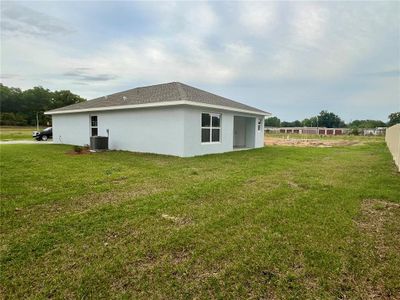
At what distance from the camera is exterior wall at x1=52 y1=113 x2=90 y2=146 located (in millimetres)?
17406

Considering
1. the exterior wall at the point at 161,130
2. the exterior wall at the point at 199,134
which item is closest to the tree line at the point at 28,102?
the exterior wall at the point at 161,130

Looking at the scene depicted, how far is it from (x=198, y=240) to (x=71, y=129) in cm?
1845

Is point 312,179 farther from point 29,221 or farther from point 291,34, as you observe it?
point 291,34

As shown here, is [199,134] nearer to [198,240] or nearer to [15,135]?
[198,240]

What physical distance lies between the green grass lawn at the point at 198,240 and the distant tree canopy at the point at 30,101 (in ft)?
213

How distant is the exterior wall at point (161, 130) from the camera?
11.7 m

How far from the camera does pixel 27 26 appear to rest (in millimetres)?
13703

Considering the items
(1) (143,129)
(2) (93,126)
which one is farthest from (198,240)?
(2) (93,126)

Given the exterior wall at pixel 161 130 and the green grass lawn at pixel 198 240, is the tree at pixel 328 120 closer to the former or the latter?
the exterior wall at pixel 161 130

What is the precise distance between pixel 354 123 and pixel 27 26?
4840 inches

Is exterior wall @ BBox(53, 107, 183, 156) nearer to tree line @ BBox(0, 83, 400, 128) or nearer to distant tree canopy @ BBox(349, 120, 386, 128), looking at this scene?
tree line @ BBox(0, 83, 400, 128)

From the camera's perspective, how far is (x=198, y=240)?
326 centimetres

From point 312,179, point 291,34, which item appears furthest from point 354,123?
point 312,179

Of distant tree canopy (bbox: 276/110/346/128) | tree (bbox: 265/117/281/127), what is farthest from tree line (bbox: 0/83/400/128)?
distant tree canopy (bbox: 276/110/346/128)
